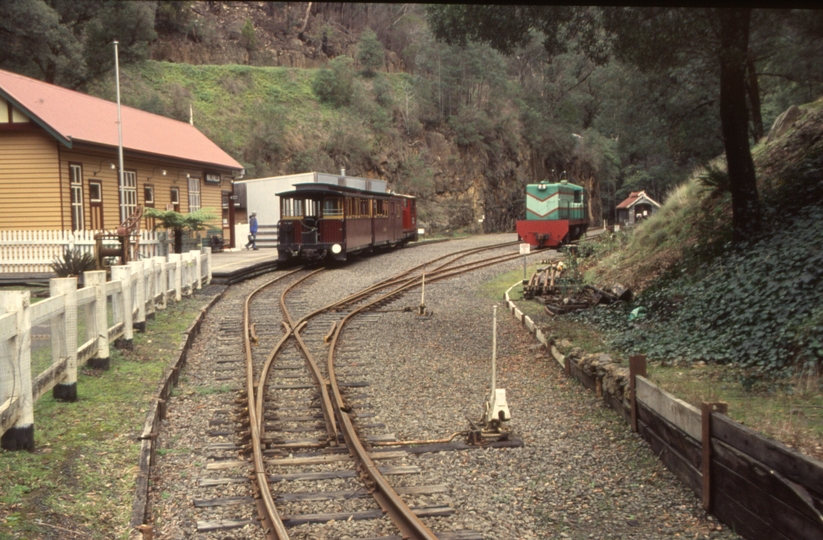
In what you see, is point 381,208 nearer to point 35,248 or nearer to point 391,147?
point 35,248

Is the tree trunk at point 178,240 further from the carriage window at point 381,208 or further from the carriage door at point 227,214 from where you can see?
the carriage door at point 227,214

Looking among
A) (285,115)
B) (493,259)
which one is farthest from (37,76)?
(493,259)

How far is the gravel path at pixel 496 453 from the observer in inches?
222

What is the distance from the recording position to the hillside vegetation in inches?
329

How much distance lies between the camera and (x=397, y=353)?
1177 cm

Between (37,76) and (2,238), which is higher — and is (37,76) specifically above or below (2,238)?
above

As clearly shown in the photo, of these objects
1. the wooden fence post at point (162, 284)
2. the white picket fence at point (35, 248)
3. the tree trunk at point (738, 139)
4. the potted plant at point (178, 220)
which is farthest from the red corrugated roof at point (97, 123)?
the tree trunk at point (738, 139)

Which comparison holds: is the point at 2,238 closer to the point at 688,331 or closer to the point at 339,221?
the point at 339,221

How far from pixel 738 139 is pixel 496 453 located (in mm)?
7477

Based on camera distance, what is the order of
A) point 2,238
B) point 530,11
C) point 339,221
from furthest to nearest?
point 339,221, point 2,238, point 530,11

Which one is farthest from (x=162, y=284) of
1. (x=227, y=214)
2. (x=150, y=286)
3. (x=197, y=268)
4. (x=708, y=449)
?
(x=227, y=214)

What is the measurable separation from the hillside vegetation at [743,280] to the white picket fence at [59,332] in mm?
6540

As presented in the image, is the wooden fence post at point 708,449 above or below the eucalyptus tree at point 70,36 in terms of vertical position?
below

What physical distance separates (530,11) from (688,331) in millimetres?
6289
